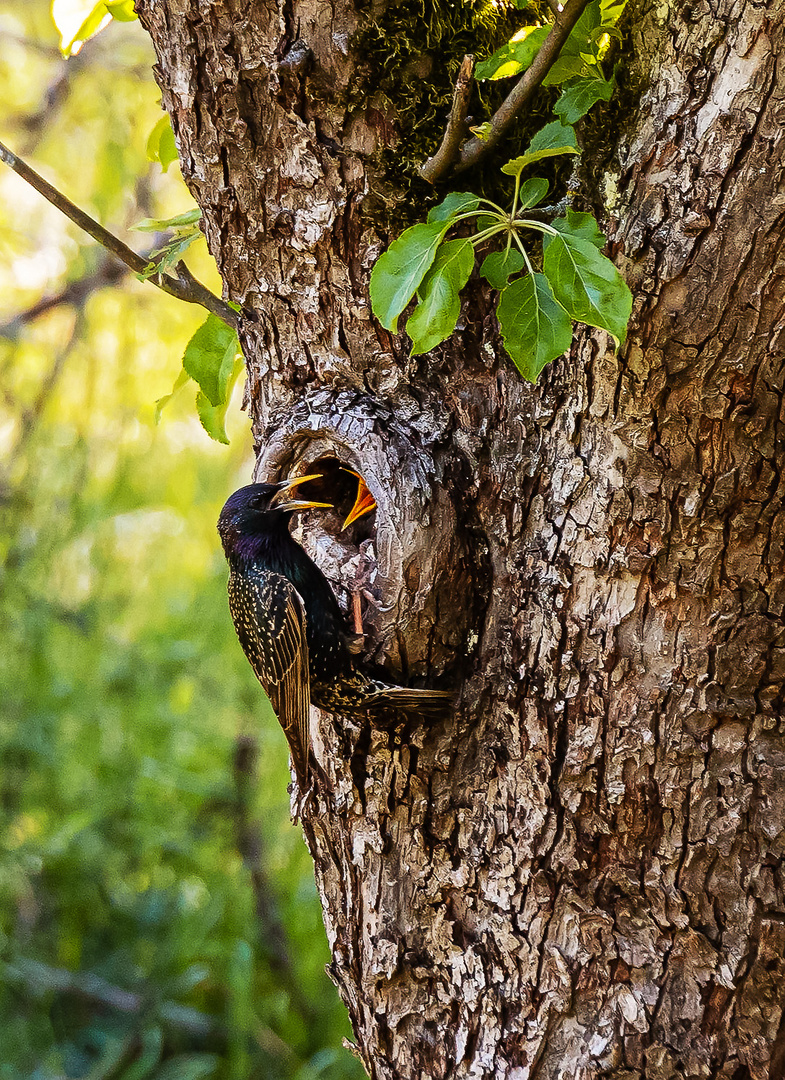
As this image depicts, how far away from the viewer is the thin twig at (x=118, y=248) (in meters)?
1.49

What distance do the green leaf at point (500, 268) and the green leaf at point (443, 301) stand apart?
3cm

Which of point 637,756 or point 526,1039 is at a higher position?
point 637,756

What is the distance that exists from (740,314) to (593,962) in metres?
0.94

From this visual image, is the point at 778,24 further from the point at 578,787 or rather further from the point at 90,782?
the point at 90,782

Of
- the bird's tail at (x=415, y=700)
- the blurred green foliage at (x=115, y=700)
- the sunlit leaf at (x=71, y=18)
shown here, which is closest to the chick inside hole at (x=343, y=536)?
the bird's tail at (x=415, y=700)

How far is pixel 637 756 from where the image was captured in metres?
1.33

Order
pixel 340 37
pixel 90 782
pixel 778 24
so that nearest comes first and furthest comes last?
pixel 778 24 < pixel 340 37 < pixel 90 782

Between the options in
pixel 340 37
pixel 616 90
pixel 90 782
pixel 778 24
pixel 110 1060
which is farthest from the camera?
pixel 90 782

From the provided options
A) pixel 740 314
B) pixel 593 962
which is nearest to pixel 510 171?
pixel 740 314

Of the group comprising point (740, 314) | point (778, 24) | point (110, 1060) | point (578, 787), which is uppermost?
point (778, 24)

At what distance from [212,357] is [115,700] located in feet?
Result: 8.24

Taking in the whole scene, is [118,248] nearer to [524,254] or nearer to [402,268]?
[402,268]

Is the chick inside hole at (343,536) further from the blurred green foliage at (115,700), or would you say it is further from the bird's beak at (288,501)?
the blurred green foliage at (115,700)

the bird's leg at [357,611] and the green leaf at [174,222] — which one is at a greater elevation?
the green leaf at [174,222]
